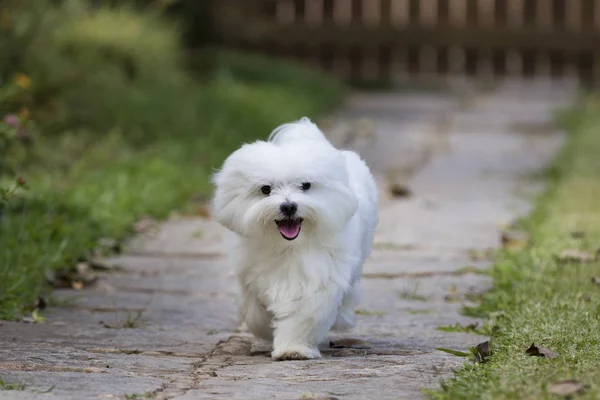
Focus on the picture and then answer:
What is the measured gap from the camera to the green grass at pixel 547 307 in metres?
3.57

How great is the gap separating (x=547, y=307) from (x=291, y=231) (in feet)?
3.72

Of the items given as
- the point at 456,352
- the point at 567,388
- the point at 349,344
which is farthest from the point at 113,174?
the point at 567,388

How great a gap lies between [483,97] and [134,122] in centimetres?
585

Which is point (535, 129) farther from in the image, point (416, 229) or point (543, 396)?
point (543, 396)

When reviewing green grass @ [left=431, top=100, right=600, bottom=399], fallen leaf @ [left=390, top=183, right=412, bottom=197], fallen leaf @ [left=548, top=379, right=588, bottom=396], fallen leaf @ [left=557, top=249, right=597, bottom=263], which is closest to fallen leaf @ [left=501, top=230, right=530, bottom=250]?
green grass @ [left=431, top=100, right=600, bottom=399]

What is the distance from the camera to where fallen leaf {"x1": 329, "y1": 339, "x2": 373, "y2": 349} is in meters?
4.83

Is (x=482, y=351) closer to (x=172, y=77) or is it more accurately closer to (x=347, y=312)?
(x=347, y=312)

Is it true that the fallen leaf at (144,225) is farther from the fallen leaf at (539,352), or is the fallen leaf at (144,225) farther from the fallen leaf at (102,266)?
the fallen leaf at (539,352)

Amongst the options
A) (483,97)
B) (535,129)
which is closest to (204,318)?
(535,129)

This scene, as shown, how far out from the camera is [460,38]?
1684cm

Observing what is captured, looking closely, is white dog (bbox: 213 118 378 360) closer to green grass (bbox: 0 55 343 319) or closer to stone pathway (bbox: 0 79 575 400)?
stone pathway (bbox: 0 79 575 400)

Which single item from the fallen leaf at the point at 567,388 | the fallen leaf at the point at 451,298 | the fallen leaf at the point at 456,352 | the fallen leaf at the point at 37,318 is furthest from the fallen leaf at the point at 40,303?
the fallen leaf at the point at 567,388

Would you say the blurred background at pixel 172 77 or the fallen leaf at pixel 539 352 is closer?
the fallen leaf at pixel 539 352

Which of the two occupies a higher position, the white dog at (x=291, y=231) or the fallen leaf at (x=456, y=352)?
the white dog at (x=291, y=231)
